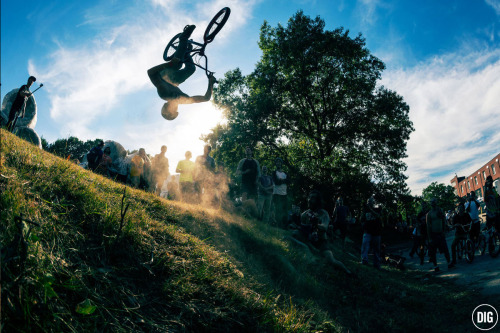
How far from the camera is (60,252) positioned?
1.94 m

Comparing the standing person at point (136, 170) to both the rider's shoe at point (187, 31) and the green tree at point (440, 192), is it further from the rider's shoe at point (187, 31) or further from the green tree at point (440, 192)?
the green tree at point (440, 192)

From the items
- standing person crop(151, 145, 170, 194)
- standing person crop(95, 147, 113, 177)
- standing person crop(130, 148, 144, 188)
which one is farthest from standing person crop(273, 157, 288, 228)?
standing person crop(95, 147, 113, 177)

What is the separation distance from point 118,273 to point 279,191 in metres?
8.62

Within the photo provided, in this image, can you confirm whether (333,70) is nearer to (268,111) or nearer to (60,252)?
(268,111)

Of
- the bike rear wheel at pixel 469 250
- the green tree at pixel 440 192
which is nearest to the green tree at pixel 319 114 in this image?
the bike rear wheel at pixel 469 250

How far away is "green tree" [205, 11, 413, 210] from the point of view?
20.2 metres

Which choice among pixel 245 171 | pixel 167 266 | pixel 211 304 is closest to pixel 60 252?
pixel 167 266

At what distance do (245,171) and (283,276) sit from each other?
15.5 ft

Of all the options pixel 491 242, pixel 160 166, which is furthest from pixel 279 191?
pixel 491 242

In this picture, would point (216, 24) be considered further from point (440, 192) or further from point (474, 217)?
point (440, 192)

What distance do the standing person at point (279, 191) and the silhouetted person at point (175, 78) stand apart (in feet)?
13.3

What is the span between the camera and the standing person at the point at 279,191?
33.9 feet

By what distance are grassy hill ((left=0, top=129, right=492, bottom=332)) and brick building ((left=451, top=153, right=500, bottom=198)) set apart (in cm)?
5704

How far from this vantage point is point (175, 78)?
24.1 feet
